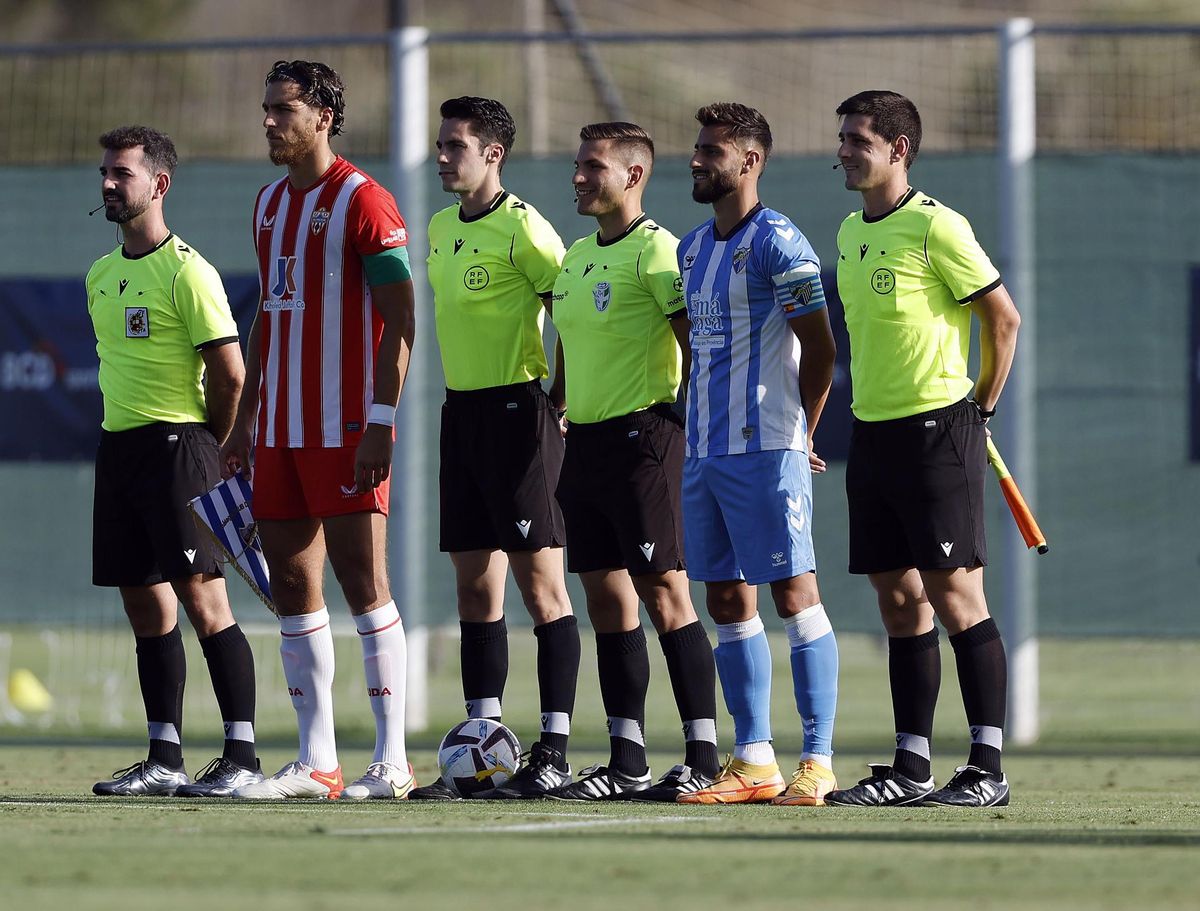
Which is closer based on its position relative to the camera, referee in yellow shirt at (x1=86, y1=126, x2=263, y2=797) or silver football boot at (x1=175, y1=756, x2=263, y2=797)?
silver football boot at (x1=175, y1=756, x2=263, y2=797)

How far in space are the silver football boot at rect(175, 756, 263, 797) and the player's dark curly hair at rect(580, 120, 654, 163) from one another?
107 inches

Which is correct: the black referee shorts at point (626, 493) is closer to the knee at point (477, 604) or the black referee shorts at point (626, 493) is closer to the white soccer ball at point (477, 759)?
the knee at point (477, 604)

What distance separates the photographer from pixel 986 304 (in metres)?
7.80

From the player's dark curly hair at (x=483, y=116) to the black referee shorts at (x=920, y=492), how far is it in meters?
1.87

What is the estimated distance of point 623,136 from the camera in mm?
8320

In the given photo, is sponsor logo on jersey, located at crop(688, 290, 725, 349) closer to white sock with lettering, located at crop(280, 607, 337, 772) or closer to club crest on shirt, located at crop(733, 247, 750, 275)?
club crest on shirt, located at crop(733, 247, 750, 275)

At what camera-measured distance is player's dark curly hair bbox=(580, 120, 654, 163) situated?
27.2 ft

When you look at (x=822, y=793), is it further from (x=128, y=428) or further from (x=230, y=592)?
(x=230, y=592)

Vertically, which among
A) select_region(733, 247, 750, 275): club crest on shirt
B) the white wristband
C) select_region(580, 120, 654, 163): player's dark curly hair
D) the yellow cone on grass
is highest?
select_region(580, 120, 654, 163): player's dark curly hair

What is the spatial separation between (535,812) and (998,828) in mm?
1558

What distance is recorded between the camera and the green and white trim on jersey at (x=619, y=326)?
26.6 feet

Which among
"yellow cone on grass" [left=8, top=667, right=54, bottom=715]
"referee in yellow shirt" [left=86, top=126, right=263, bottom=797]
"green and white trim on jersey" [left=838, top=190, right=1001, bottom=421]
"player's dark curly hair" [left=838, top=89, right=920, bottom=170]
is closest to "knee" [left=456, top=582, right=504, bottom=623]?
"referee in yellow shirt" [left=86, top=126, right=263, bottom=797]

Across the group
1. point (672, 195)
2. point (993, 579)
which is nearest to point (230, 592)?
point (672, 195)

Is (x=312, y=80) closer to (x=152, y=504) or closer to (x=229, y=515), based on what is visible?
(x=229, y=515)
